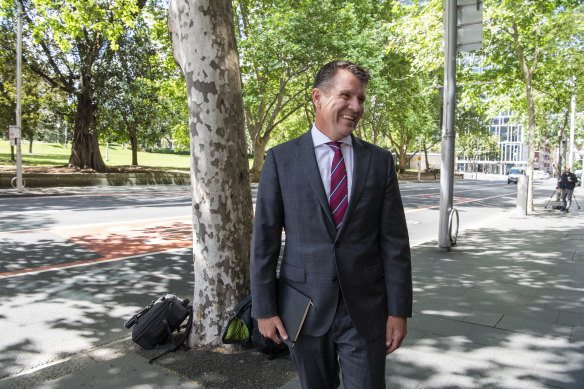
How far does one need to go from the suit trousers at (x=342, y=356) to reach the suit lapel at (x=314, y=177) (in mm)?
347

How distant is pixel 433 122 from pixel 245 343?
40.5 meters

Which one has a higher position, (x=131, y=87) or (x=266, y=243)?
(x=131, y=87)

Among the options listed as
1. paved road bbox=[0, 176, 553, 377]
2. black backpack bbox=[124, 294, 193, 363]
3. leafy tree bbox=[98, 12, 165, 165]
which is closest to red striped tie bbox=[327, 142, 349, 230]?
black backpack bbox=[124, 294, 193, 363]

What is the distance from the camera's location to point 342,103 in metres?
1.78

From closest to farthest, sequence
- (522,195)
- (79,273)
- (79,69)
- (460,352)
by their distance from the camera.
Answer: (460,352) → (79,273) → (522,195) → (79,69)

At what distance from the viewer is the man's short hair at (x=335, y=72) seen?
5.90ft

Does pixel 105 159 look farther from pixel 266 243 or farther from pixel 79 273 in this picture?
pixel 266 243

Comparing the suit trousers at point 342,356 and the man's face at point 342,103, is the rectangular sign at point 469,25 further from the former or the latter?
the suit trousers at point 342,356

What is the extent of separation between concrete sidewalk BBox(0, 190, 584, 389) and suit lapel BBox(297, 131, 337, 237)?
1685mm

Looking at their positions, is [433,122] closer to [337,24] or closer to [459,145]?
[337,24]

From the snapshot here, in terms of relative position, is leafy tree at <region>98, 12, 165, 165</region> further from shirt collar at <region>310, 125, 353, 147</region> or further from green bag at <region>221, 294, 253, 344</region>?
shirt collar at <region>310, 125, 353, 147</region>

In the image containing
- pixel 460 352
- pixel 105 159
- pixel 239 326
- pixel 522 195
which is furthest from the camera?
pixel 105 159

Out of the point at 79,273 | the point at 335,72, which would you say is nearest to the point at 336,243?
the point at 335,72

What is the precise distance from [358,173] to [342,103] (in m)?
0.30
